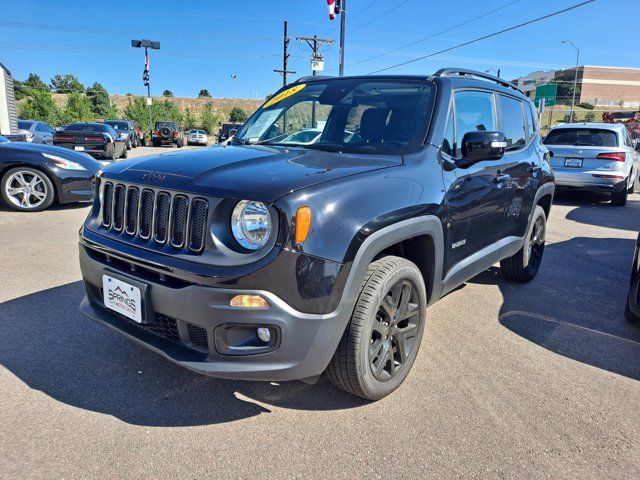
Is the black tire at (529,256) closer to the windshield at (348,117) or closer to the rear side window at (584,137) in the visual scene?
the windshield at (348,117)

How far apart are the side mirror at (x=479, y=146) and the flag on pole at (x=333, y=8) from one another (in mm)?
18196

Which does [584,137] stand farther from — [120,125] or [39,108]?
[39,108]

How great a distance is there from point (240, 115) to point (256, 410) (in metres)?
76.4

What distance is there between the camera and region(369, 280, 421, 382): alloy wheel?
2.68 meters

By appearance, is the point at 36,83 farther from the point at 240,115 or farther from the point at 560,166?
the point at 560,166

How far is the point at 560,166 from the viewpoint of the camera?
10422mm

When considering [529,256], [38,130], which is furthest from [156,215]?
[38,130]

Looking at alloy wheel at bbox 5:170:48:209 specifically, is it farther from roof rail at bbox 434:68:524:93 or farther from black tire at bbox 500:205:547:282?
black tire at bbox 500:205:547:282

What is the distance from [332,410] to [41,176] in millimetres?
6899

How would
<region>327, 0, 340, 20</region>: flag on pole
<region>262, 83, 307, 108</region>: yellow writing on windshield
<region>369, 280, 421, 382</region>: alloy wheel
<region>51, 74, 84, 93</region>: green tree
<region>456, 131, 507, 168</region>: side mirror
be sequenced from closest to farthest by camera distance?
<region>369, 280, 421, 382</region>: alloy wheel → <region>456, 131, 507, 168</region>: side mirror → <region>262, 83, 307, 108</region>: yellow writing on windshield → <region>327, 0, 340, 20</region>: flag on pole → <region>51, 74, 84, 93</region>: green tree

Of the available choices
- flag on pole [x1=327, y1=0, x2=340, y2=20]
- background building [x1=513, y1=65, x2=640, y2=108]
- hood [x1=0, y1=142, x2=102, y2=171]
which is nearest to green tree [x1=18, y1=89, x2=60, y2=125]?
flag on pole [x1=327, y1=0, x2=340, y2=20]

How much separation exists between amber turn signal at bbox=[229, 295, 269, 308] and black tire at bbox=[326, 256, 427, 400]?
53 cm

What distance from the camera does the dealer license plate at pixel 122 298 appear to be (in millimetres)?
2398

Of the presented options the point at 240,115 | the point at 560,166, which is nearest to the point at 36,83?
the point at 240,115
